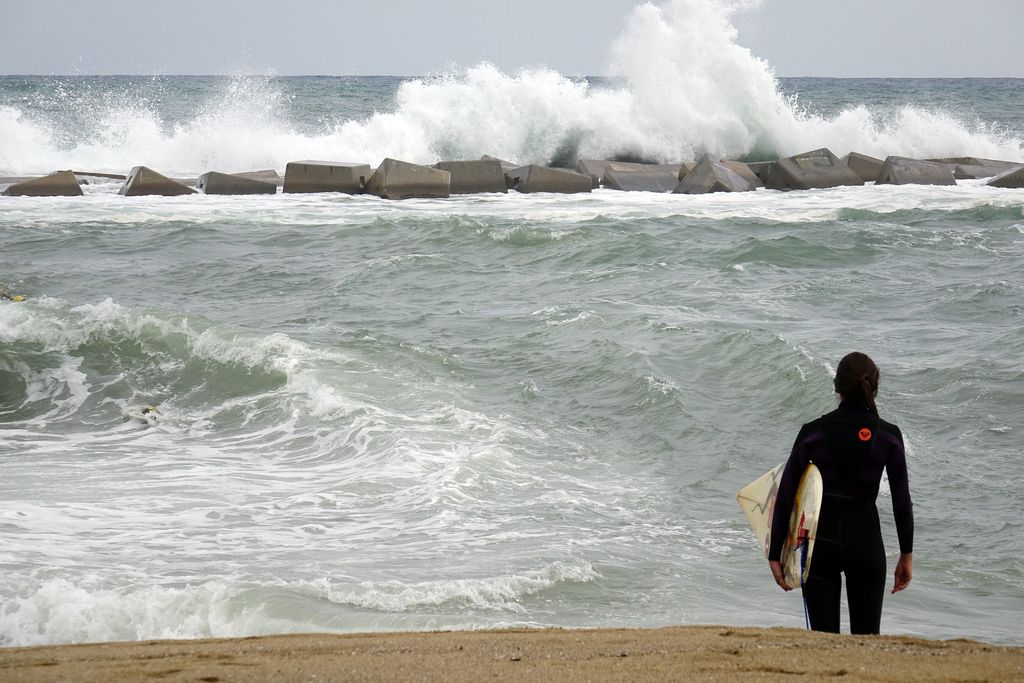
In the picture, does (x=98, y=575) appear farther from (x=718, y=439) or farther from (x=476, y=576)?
(x=718, y=439)

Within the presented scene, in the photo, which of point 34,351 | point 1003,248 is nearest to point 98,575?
point 34,351

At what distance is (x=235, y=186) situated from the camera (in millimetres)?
25656

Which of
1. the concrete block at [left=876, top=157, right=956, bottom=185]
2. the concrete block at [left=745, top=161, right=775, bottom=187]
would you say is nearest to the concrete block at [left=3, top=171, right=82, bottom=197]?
the concrete block at [left=745, top=161, right=775, bottom=187]

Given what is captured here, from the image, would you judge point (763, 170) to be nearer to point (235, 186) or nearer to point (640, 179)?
point (640, 179)

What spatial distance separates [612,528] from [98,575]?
2.86m

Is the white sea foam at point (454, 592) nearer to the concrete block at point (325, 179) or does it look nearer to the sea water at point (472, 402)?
the sea water at point (472, 402)

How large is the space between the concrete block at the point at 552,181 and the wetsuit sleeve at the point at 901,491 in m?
21.9

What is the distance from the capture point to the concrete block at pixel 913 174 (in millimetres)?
27234

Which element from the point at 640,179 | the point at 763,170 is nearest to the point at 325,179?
the point at 640,179

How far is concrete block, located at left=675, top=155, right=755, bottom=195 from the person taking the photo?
25922mm

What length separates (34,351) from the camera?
38.8ft

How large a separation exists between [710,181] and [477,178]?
5060 mm

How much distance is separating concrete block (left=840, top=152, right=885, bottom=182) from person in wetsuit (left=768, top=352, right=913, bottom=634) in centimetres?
2530

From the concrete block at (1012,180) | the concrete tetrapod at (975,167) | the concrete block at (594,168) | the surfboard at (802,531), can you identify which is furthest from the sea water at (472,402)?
the concrete tetrapod at (975,167)
